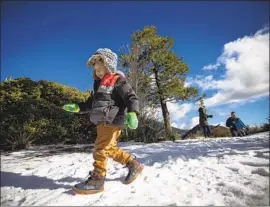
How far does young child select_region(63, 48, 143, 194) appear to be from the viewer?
271 cm

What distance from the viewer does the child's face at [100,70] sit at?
3.08m

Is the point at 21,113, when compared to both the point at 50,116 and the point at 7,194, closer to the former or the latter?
the point at 50,116

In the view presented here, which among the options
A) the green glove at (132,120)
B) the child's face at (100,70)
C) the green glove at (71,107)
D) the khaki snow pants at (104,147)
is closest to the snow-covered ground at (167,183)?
the khaki snow pants at (104,147)

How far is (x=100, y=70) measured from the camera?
309 centimetres

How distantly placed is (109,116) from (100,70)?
2.02 ft

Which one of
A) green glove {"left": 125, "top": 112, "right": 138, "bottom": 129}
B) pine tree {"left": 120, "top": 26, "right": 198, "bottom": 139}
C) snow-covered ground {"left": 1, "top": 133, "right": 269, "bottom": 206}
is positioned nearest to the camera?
snow-covered ground {"left": 1, "top": 133, "right": 269, "bottom": 206}

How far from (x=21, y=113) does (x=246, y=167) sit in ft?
22.0

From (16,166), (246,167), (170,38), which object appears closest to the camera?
(246,167)

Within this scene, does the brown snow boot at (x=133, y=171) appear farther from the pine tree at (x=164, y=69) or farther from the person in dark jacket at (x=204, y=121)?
the pine tree at (x=164, y=69)

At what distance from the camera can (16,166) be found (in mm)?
4336

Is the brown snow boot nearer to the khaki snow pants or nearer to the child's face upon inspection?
the khaki snow pants

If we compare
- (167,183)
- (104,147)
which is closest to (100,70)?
(104,147)

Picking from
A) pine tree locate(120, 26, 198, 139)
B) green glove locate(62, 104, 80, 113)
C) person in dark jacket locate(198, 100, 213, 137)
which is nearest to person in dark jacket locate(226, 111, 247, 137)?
person in dark jacket locate(198, 100, 213, 137)

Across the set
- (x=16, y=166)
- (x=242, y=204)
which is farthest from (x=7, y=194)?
(x=242, y=204)
